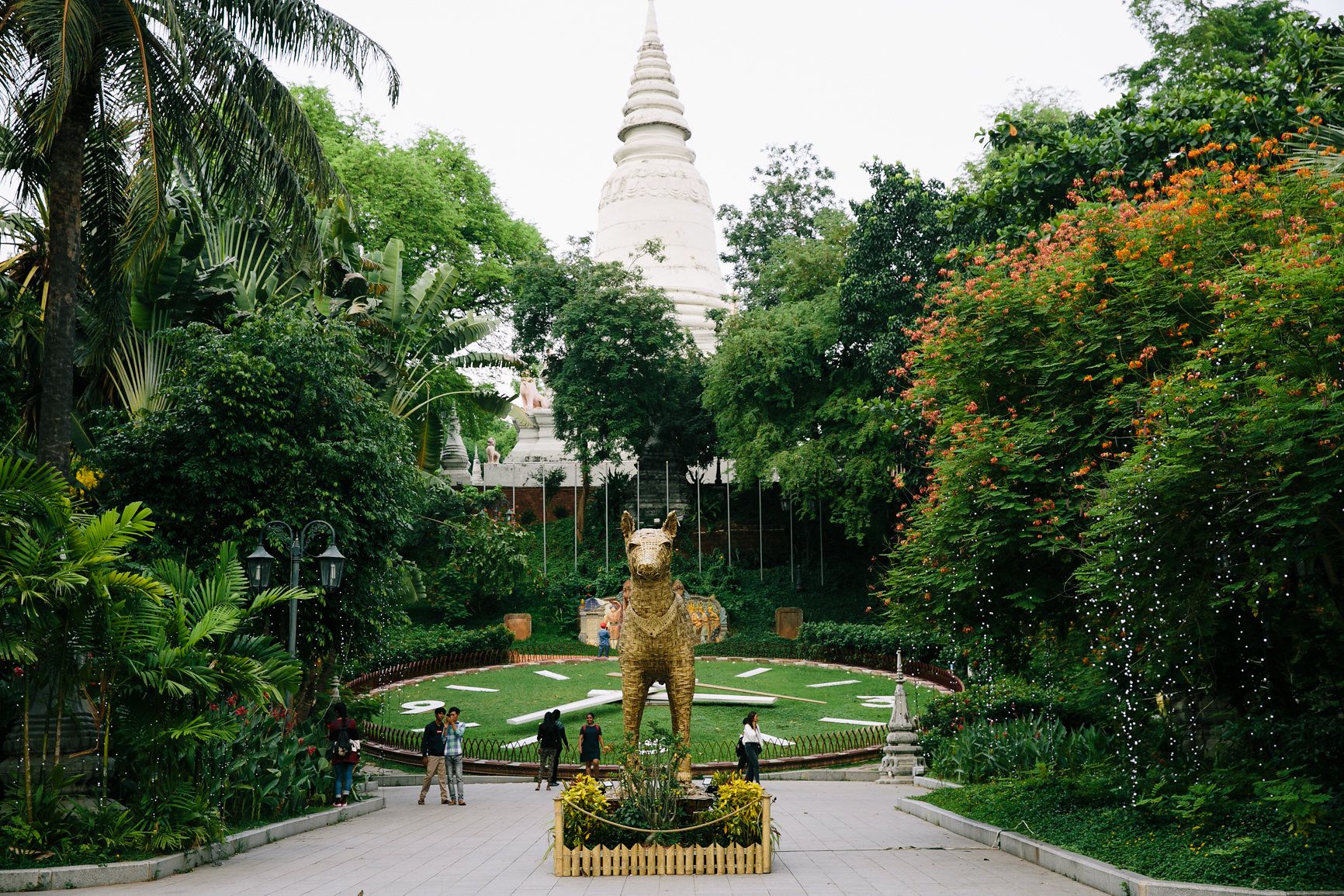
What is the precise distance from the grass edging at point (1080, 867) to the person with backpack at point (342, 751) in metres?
7.56

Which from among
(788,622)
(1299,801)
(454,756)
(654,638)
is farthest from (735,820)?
(788,622)

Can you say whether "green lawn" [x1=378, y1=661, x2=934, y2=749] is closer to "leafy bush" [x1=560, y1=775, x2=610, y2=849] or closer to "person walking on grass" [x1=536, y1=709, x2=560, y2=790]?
"person walking on grass" [x1=536, y1=709, x2=560, y2=790]

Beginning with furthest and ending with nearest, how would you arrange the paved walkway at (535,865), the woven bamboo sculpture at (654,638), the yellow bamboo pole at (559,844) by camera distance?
1. the woven bamboo sculpture at (654,638)
2. the yellow bamboo pole at (559,844)
3. the paved walkway at (535,865)

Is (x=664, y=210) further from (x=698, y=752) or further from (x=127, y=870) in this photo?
(x=127, y=870)

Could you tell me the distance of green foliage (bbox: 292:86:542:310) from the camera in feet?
115

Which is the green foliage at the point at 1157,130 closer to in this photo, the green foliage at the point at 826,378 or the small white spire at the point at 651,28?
the green foliage at the point at 826,378

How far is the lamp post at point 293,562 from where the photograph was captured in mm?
13875

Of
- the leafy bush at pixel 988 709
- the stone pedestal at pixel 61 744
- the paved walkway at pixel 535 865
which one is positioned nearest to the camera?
the paved walkway at pixel 535 865

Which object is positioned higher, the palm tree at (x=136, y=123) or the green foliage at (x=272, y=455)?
the palm tree at (x=136, y=123)

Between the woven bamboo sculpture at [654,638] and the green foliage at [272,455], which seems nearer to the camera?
the woven bamboo sculpture at [654,638]

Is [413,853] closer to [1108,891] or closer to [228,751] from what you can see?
[228,751]

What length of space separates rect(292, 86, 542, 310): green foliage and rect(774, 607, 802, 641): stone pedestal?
1459cm

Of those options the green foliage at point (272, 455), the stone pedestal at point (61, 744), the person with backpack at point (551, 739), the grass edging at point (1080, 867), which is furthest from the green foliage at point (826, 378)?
the stone pedestal at point (61, 744)

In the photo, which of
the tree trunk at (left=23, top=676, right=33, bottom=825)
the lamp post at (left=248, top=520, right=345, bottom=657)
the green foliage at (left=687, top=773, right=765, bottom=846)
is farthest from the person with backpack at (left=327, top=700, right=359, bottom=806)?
the green foliage at (left=687, top=773, right=765, bottom=846)
